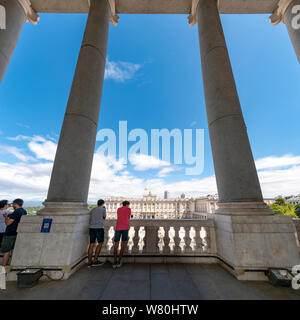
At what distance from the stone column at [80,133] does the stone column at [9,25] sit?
541cm

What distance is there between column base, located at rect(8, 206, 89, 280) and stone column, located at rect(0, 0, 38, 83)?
33.6ft

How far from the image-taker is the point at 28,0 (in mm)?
12297

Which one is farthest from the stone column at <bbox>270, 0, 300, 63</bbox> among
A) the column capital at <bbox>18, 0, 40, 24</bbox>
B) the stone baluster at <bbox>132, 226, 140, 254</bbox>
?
the column capital at <bbox>18, 0, 40, 24</bbox>

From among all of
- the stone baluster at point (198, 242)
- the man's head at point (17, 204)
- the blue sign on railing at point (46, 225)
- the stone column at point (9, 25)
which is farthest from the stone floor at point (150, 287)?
the stone column at point (9, 25)

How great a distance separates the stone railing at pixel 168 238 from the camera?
7176 millimetres

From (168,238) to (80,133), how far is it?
6934mm

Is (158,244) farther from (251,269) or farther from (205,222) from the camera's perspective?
(251,269)

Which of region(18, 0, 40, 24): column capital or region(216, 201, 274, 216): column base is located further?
region(18, 0, 40, 24): column capital

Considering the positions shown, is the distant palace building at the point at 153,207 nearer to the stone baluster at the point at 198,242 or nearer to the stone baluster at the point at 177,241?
the stone baluster at the point at 177,241

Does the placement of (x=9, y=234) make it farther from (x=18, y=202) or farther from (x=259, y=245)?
(x=259, y=245)

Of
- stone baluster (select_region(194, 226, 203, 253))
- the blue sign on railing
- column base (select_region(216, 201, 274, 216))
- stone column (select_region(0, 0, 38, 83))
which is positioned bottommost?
stone baluster (select_region(194, 226, 203, 253))

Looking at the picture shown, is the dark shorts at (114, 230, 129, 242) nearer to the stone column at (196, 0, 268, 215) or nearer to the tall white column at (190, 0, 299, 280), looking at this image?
the tall white column at (190, 0, 299, 280)

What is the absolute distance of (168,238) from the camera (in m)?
7.48

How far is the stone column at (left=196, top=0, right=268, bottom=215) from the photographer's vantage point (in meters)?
6.58
